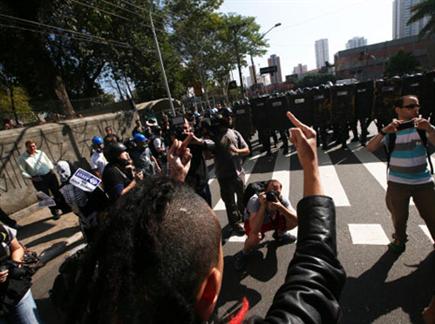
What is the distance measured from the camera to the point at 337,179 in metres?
6.18

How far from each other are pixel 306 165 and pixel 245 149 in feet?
10.6

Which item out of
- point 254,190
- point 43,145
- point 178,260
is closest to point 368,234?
point 254,190

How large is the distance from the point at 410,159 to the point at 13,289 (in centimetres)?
397

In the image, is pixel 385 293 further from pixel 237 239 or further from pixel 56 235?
pixel 56 235

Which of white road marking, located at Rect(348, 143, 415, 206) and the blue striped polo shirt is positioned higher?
the blue striped polo shirt

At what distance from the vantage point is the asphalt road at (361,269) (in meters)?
2.60

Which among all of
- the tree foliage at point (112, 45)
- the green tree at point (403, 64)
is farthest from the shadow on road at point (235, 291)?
the green tree at point (403, 64)

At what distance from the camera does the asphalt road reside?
2.60 meters

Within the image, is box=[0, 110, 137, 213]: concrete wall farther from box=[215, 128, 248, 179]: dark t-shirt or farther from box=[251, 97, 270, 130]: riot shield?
box=[251, 97, 270, 130]: riot shield

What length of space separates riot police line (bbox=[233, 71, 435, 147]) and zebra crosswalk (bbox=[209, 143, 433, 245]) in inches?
32.2

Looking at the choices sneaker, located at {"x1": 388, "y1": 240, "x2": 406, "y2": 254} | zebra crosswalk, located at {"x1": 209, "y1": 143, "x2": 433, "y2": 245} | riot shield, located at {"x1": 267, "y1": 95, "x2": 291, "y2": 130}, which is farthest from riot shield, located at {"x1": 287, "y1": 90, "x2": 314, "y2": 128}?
sneaker, located at {"x1": 388, "y1": 240, "x2": 406, "y2": 254}

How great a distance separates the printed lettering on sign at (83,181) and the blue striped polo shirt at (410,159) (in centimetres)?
359

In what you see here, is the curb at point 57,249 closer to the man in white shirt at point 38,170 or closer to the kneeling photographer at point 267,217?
the man in white shirt at point 38,170

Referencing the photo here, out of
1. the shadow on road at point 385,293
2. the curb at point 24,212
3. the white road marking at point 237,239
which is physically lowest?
the white road marking at point 237,239
